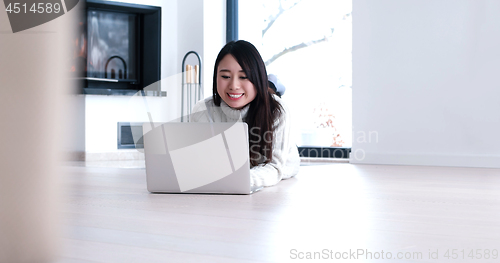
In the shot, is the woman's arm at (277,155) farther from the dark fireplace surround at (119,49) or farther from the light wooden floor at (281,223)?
the dark fireplace surround at (119,49)

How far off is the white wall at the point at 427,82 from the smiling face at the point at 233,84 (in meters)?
1.96

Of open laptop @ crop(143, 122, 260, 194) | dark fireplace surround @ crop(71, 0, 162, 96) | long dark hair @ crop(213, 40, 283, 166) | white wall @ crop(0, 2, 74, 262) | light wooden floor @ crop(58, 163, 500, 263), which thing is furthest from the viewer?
dark fireplace surround @ crop(71, 0, 162, 96)

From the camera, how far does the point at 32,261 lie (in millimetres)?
701

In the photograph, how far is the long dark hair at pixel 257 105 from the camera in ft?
6.30

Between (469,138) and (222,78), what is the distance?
2.14 meters

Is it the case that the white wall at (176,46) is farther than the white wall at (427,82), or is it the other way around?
the white wall at (176,46)

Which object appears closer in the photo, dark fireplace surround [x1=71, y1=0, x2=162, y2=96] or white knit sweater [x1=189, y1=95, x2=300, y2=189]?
white knit sweater [x1=189, y1=95, x2=300, y2=189]

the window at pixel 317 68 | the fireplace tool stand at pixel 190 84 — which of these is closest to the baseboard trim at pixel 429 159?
the window at pixel 317 68

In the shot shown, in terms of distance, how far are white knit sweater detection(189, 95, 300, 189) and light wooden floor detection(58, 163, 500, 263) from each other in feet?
0.23

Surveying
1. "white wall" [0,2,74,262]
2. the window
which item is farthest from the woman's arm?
the window

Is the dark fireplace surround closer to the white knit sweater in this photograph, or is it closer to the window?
the window

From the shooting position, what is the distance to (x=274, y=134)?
200 centimetres

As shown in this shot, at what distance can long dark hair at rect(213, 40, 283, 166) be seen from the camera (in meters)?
1.92

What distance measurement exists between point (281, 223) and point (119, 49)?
12.9 feet
